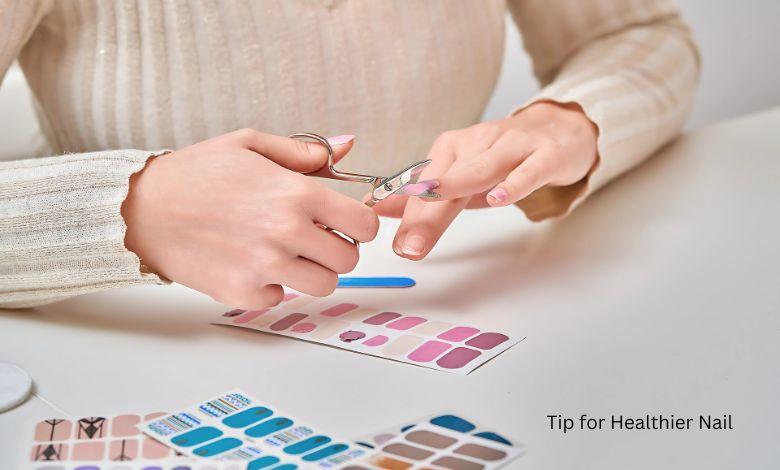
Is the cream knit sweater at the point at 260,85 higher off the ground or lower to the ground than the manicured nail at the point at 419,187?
higher

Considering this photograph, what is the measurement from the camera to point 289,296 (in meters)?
0.77

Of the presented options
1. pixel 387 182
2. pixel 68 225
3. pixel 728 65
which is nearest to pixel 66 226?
pixel 68 225

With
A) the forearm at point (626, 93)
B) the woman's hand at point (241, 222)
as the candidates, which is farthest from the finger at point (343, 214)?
the forearm at point (626, 93)

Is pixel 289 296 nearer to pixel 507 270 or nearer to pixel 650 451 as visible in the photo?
pixel 507 270

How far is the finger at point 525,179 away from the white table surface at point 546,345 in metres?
0.09

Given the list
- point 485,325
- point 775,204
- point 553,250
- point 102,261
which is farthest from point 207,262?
point 775,204

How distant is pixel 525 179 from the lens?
2.45 ft

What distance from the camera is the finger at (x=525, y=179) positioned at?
2.35 ft

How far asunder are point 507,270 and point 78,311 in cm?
40

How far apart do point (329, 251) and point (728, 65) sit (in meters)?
1.01

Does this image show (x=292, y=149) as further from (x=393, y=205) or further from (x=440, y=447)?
(x=440, y=447)

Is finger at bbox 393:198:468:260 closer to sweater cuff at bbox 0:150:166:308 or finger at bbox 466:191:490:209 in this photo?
finger at bbox 466:191:490:209

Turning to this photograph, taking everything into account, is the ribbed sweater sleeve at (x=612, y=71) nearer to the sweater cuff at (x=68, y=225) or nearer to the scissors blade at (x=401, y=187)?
the scissors blade at (x=401, y=187)

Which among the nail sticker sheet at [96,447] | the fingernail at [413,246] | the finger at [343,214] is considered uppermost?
the finger at [343,214]
